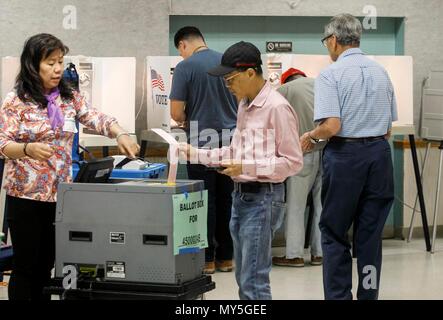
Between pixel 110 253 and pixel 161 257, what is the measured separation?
0.23 m

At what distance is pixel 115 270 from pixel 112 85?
319 cm

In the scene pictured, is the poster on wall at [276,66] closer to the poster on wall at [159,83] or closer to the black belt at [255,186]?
the poster on wall at [159,83]

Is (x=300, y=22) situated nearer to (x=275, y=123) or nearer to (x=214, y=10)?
(x=214, y=10)

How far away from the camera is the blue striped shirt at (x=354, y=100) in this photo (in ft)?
14.8

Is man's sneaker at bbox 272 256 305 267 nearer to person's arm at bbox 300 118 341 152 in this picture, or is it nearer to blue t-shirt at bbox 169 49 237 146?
blue t-shirt at bbox 169 49 237 146

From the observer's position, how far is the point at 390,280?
6.14m

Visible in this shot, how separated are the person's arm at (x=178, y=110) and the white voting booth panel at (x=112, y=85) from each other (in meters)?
0.52

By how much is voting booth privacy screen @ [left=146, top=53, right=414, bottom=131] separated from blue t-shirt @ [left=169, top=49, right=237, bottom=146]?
54 centimetres

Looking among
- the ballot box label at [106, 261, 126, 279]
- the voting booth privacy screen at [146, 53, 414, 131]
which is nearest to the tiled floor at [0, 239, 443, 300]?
the voting booth privacy screen at [146, 53, 414, 131]

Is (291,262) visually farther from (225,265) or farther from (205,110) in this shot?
(205,110)

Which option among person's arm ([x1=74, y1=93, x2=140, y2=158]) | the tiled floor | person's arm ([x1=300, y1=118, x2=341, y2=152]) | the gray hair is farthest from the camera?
the tiled floor

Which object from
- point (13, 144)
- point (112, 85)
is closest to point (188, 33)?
point (112, 85)

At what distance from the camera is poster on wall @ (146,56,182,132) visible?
6.77m
